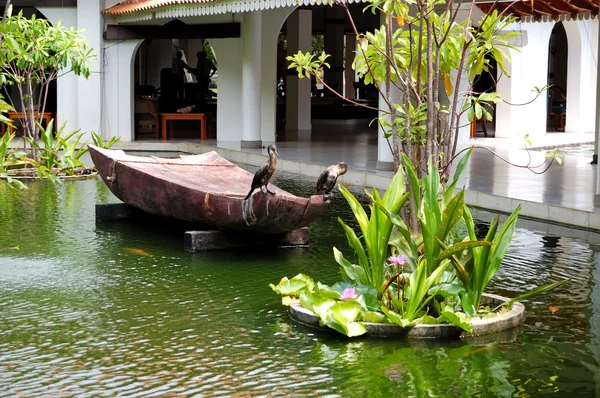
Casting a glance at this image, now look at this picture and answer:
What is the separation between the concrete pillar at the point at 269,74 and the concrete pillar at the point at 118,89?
2.80 meters

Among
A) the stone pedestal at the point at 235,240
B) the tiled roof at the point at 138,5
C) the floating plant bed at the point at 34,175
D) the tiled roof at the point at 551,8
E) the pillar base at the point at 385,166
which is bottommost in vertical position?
the stone pedestal at the point at 235,240

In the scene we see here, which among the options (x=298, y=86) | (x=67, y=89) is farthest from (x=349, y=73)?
(x=67, y=89)

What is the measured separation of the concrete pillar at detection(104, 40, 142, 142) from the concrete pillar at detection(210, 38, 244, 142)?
1845 mm

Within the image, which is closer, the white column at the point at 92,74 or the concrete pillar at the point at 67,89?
the white column at the point at 92,74

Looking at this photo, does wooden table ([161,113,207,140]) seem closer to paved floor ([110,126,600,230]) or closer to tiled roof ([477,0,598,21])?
paved floor ([110,126,600,230])

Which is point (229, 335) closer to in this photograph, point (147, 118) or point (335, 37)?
point (147, 118)

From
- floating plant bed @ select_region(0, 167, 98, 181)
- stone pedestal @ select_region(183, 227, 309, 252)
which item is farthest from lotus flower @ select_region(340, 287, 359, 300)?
floating plant bed @ select_region(0, 167, 98, 181)

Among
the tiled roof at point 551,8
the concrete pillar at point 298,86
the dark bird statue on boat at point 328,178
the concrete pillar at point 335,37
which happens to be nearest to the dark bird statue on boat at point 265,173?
the dark bird statue on boat at point 328,178

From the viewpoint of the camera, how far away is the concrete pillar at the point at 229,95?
21953mm

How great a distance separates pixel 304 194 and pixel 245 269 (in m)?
5.35

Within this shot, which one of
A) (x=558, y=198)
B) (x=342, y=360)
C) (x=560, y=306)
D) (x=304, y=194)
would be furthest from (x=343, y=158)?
(x=342, y=360)

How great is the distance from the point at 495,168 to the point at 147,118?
10441 millimetres

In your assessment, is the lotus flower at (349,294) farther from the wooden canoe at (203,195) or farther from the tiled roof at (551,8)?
the tiled roof at (551,8)

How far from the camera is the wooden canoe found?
30.4 feet
